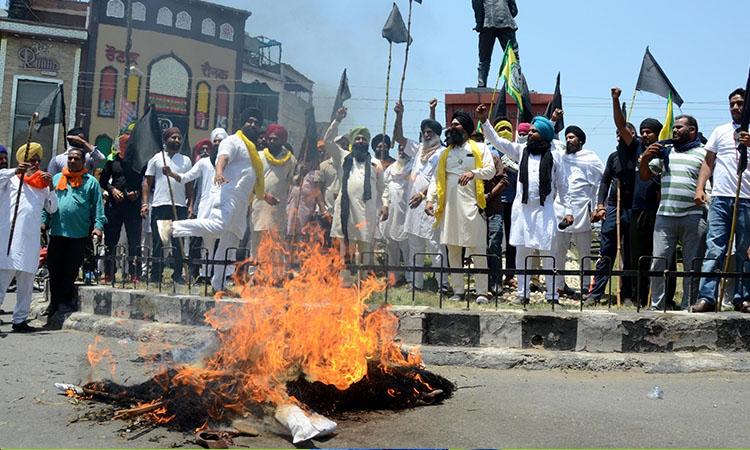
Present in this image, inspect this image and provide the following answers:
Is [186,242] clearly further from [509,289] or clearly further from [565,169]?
[565,169]

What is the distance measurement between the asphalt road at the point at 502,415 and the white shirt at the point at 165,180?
3.88 m

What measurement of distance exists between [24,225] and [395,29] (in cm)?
541

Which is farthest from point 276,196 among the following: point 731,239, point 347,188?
point 731,239

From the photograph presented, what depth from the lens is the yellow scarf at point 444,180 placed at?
26.4 ft

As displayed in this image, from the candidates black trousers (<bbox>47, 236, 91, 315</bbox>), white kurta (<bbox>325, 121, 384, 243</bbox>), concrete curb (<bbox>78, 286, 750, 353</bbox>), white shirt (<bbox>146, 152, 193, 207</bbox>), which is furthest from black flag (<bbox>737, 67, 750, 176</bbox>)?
black trousers (<bbox>47, 236, 91, 315</bbox>)

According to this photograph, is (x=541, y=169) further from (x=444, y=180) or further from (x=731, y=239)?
→ (x=731, y=239)

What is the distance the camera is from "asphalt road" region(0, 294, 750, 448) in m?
3.86

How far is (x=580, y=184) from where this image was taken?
8.54 m

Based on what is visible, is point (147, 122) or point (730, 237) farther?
point (147, 122)

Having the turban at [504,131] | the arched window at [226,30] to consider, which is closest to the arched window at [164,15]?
the arched window at [226,30]

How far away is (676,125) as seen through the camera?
7.55 m

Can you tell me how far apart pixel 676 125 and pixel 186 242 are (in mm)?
7822

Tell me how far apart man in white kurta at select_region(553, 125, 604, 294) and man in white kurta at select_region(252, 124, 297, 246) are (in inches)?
130

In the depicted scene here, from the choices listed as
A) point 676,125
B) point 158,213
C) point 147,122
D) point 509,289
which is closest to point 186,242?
point 158,213
